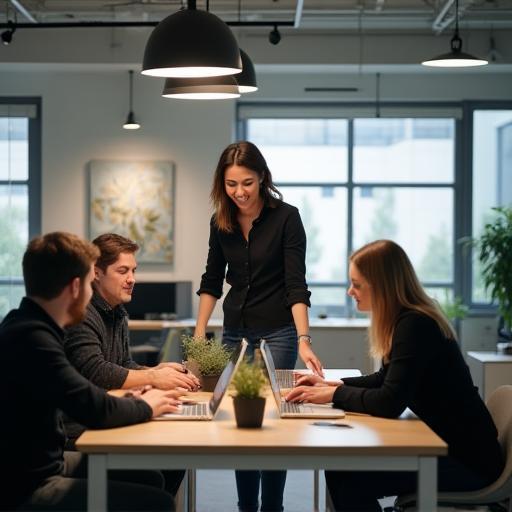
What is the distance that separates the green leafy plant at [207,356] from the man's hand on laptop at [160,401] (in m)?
0.38

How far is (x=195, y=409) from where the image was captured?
2.87 metres

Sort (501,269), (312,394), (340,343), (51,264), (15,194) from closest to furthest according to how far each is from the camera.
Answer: (51,264)
(312,394)
(501,269)
(340,343)
(15,194)

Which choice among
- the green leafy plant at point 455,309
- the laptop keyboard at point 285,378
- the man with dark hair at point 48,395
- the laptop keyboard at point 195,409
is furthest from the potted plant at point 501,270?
the man with dark hair at point 48,395

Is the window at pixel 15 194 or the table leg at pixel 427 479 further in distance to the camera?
the window at pixel 15 194

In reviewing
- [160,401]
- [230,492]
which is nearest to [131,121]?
[230,492]

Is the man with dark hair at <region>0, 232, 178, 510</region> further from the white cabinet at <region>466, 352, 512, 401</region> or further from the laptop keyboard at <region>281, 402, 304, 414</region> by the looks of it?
the white cabinet at <region>466, 352, 512, 401</region>

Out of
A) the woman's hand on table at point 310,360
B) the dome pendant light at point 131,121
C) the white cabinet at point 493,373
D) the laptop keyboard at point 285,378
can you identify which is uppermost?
the dome pendant light at point 131,121

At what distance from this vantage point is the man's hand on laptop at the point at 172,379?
3.14 metres

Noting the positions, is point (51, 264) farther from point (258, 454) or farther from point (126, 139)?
point (126, 139)

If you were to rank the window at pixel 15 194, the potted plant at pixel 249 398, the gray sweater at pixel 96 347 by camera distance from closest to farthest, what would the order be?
the potted plant at pixel 249 398
the gray sweater at pixel 96 347
the window at pixel 15 194

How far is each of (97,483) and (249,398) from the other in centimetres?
46

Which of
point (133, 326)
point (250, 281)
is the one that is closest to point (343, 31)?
point (133, 326)

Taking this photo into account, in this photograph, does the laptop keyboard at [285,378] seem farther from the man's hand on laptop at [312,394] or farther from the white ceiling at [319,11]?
the white ceiling at [319,11]

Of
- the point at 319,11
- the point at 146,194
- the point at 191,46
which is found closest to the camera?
the point at 191,46
